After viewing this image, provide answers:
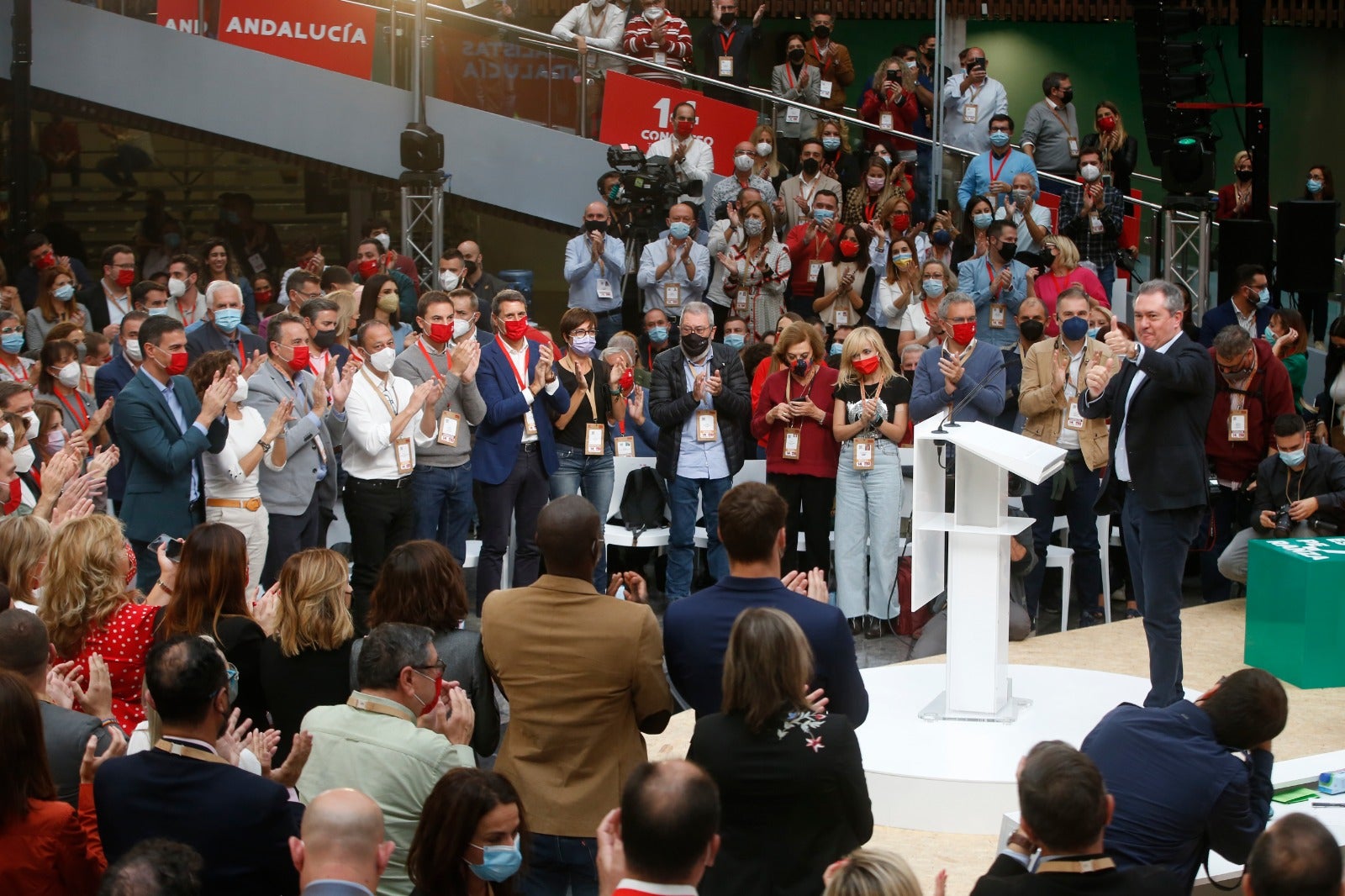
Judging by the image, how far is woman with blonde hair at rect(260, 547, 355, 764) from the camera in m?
3.87

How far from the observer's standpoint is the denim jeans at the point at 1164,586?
543 cm

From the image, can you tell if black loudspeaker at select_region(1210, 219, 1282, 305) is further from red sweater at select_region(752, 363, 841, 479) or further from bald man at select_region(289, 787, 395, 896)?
bald man at select_region(289, 787, 395, 896)

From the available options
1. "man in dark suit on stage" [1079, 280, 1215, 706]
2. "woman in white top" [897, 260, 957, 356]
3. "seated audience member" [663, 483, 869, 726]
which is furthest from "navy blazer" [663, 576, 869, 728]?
"woman in white top" [897, 260, 957, 356]

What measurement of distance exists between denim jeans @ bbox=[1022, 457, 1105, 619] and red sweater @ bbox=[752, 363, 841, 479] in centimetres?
105

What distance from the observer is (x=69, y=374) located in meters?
7.20

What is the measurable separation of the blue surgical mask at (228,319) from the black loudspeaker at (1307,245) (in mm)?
7064

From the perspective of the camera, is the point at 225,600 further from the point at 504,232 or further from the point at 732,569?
the point at 504,232

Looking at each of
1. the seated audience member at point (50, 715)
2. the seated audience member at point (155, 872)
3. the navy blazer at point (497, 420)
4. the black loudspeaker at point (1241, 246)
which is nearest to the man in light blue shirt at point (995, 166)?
the black loudspeaker at point (1241, 246)

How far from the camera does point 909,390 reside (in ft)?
25.2

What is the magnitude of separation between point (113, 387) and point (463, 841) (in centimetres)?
492

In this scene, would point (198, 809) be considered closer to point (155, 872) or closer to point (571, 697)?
point (155, 872)

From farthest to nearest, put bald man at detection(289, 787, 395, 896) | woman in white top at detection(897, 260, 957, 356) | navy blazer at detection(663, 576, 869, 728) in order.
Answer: woman in white top at detection(897, 260, 957, 356)
navy blazer at detection(663, 576, 869, 728)
bald man at detection(289, 787, 395, 896)

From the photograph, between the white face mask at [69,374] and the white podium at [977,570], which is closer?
the white podium at [977,570]

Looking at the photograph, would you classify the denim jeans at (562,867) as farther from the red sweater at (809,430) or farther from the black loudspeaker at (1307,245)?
the black loudspeaker at (1307,245)
